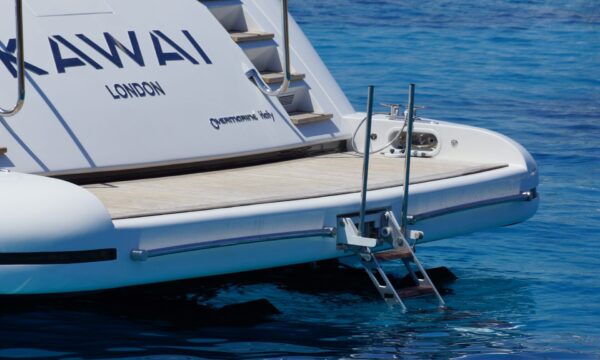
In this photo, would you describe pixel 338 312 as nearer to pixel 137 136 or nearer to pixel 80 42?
pixel 137 136

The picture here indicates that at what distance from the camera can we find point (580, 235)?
393 inches

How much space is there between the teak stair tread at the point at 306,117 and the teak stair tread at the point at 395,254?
59.9 inches

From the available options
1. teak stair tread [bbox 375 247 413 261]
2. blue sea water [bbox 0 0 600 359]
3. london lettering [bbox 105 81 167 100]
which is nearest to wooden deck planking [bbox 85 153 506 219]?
teak stair tread [bbox 375 247 413 261]

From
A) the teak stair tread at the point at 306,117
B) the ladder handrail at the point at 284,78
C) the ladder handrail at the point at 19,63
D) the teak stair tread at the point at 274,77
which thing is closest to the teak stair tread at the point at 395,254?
the ladder handrail at the point at 284,78

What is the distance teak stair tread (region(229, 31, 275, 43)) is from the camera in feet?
28.3

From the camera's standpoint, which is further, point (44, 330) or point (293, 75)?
point (293, 75)

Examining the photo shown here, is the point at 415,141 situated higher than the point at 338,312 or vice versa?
the point at 415,141

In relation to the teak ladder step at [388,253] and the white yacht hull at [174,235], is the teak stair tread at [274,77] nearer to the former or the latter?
the white yacht hull at [174,235]

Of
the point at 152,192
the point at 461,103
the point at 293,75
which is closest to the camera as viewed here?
the point at 152,192

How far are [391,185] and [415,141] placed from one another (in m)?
1.42

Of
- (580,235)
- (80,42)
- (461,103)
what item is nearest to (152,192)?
(80,42)

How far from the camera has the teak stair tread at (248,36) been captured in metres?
8.63

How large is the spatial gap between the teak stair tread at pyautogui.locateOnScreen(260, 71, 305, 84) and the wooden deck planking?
536 millimetres

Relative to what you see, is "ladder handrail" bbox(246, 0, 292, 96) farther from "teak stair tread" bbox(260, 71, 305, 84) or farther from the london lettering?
the london lettering
